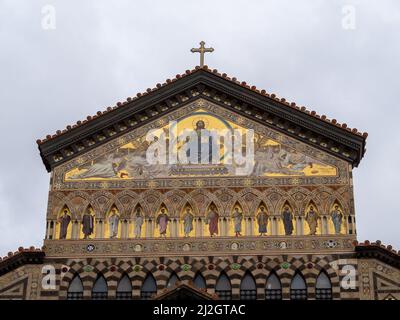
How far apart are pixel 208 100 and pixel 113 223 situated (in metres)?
5.60

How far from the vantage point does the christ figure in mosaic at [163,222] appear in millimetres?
36281

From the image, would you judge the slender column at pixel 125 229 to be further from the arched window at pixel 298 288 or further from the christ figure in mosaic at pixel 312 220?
the christ figure in mosaic at pixel 312 220

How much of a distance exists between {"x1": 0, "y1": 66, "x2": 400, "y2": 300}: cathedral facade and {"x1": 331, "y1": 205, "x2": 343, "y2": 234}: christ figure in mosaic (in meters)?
0.07

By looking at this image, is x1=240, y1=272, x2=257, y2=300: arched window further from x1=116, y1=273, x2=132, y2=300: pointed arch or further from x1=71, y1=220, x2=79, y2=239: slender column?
x1=71, y1=220, x2=79, y2=239: slender column

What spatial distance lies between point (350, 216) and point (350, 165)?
6.30 ft

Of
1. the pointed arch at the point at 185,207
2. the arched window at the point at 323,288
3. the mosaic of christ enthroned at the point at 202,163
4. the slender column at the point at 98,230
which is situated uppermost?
the mosaic of christ enthroned at the point at 202,163

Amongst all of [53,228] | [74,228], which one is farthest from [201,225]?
[53,228]

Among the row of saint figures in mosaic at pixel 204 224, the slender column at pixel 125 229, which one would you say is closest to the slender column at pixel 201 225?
the row of saint figures in mosaic at pixel 204 224

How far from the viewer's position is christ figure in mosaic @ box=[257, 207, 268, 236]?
36062 millimetres

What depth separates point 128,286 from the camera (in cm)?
3553

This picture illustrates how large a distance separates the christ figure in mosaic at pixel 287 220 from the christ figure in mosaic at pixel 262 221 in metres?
0.60
